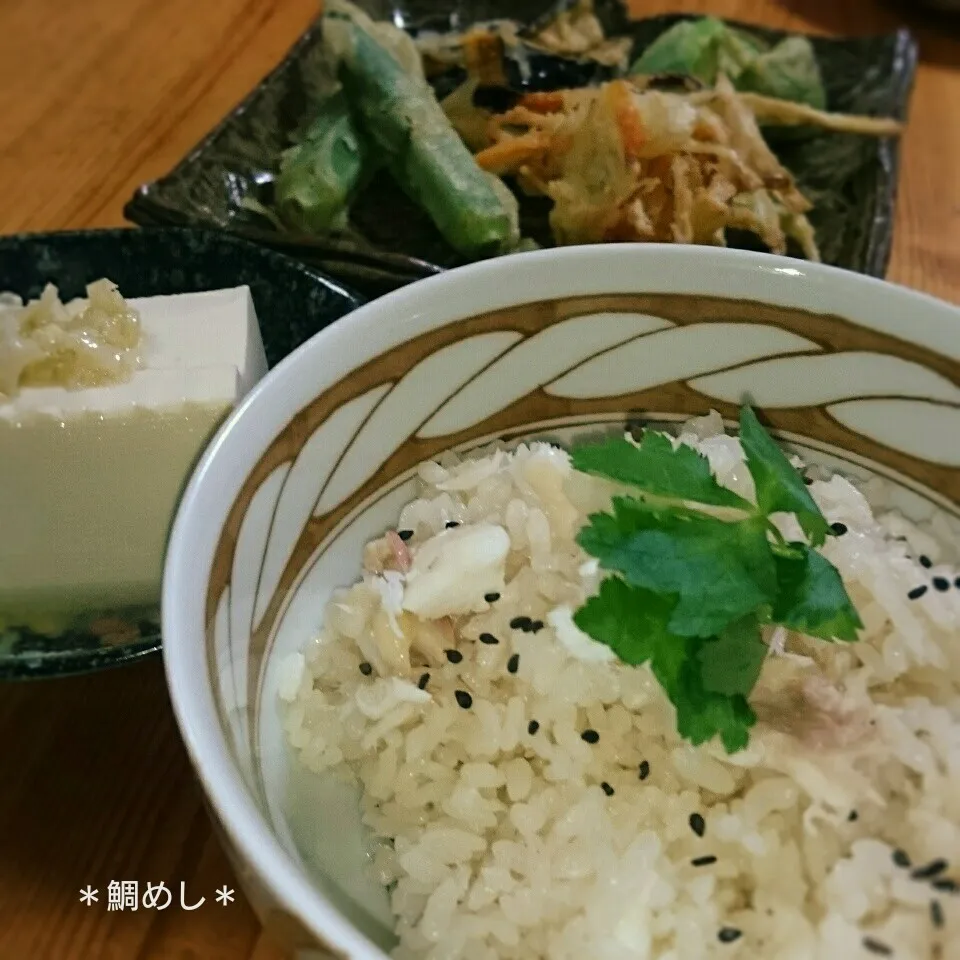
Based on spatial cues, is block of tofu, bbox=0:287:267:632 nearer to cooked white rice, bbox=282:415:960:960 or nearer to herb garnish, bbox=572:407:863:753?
cooked white rice, bbox=282:415:960:960

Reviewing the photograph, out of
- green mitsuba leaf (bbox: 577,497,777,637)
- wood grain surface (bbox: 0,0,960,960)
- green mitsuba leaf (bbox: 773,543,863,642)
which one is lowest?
wood grain surface (bbox: 0,0,960,960)

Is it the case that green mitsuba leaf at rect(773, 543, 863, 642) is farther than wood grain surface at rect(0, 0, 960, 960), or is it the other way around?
wood grain surface at rect(0, 0, 960, 960)

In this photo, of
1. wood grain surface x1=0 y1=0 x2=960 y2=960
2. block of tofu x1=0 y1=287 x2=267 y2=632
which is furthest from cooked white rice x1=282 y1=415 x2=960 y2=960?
block of tofu x1=0 y1=287 x2=267 y2=632

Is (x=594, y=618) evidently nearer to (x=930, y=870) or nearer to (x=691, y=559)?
(x=691, y=559)

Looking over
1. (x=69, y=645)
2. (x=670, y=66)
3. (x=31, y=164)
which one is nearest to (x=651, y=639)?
(x=69, y=645)

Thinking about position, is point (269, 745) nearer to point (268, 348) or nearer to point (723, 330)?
point (723, 330)

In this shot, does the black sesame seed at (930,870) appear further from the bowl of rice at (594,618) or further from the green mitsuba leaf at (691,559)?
the green mitsuba leaf at (691,559)
